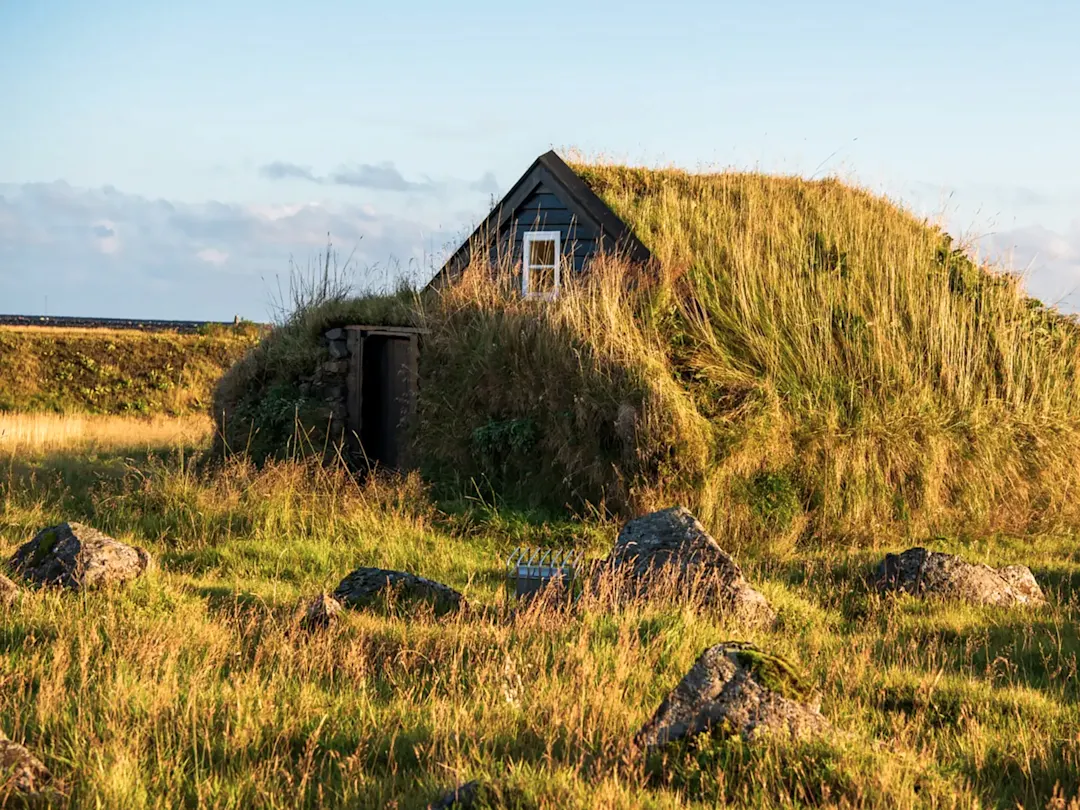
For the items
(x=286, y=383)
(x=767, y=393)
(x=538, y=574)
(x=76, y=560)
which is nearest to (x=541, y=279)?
(x=286, y=383)

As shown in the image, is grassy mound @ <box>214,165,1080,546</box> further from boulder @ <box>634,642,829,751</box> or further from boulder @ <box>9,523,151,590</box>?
boulder @ <box>634,642,829,751</box>

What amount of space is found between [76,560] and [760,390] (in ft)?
26.6

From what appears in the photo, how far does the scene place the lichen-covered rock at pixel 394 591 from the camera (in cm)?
826

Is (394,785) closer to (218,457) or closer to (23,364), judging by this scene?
(218,457)

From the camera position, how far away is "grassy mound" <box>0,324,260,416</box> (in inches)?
1313

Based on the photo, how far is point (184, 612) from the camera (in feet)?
26.0

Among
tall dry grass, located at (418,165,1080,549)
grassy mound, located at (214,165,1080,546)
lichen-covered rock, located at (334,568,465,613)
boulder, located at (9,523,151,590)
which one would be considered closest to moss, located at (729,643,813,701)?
lichen-covered rock, located at (334,568,465,613)

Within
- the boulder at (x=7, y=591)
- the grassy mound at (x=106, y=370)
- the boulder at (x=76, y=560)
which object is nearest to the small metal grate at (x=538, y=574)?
the boulder at (x=76, y=560)

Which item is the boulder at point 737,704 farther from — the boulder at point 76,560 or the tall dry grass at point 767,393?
the tall dry grass at point 767,393

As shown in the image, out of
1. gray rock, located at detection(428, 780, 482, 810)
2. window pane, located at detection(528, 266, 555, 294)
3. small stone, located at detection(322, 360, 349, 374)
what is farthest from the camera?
window pane, located at detection(528, 266, 555, 294)

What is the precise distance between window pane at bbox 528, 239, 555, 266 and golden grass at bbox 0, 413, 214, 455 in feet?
20.1

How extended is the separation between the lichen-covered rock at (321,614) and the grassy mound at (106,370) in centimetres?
2568

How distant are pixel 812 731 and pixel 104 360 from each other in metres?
34.5

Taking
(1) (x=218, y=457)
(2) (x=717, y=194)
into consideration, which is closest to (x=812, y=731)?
(1) (x=218, y=457)
